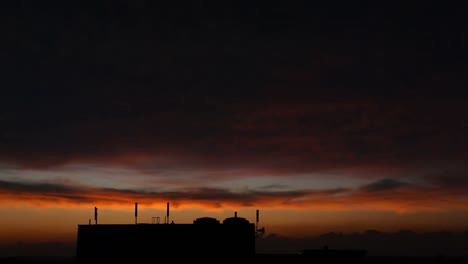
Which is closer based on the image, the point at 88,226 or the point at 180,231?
the point at 180,231

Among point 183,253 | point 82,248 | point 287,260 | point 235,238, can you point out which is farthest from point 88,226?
point 287,260

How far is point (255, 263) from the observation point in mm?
66625

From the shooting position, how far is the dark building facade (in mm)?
66688

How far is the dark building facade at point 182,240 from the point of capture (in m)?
66.7

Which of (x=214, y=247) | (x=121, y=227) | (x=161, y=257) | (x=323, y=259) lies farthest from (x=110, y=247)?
(x=323, y=259)

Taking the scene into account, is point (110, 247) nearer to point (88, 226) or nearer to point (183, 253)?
point (88, 226)

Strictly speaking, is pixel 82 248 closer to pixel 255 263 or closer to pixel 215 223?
pixel 215 223

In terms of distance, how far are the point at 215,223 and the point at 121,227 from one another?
12101mm

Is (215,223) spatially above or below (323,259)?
above

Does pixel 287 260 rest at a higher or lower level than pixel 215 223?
lower

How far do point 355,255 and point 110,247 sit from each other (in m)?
30.6

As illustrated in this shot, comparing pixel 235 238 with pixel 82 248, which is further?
pixel 82 248

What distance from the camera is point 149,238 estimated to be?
68438 mm

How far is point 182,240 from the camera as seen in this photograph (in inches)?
2643
